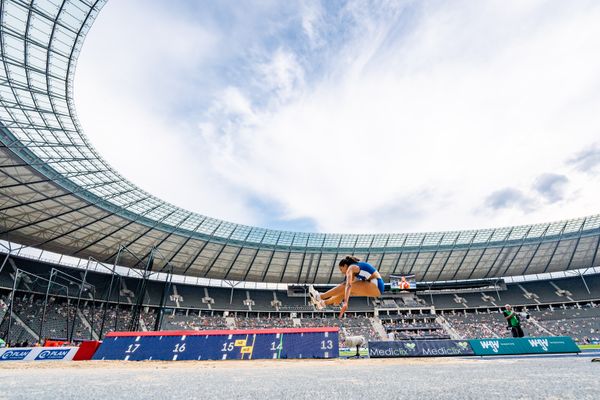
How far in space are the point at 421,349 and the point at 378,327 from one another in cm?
3533

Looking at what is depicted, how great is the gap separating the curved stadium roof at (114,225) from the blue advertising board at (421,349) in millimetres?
23903

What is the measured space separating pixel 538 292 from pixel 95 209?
65425 mm

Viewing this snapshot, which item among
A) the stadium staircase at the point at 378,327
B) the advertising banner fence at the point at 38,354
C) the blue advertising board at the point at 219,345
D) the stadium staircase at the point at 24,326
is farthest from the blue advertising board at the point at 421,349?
the stadium staircase at the point at 24,326

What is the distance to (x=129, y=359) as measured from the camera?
13383mm

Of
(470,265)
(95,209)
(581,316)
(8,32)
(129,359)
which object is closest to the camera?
(129,359)

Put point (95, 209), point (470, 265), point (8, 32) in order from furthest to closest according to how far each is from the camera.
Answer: point (470, 265) → point (95, 209) → point (8, 32)

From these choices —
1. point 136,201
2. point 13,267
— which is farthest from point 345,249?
point 13,267

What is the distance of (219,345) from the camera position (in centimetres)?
1405

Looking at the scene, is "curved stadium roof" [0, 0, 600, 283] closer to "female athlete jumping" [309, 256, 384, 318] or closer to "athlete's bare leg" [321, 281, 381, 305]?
"female athlete jumping" [309, 256, 384, 318]

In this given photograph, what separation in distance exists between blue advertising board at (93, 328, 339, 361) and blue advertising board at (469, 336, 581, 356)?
23.0 ft

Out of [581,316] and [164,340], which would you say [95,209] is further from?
[581,316]

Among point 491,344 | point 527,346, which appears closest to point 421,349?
point 491,344

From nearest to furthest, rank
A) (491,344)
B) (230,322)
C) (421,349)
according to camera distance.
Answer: (491,344), (421,349), (230,322)

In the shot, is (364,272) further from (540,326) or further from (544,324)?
(544,324)
